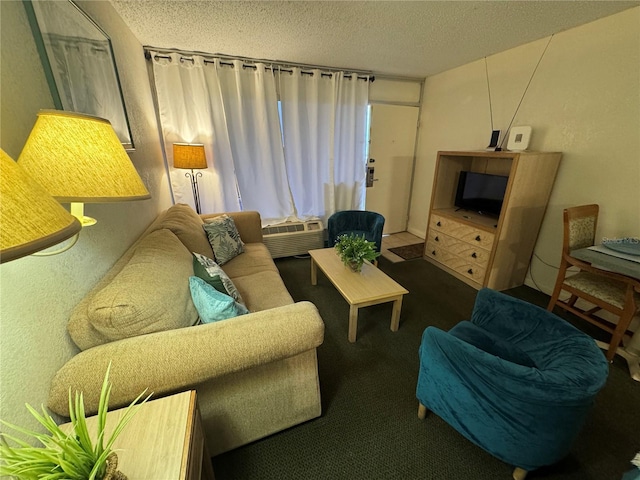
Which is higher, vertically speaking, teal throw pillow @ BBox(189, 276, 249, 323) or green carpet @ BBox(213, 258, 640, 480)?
teal throw pillow @ BBox(189, 276, 249, 323)

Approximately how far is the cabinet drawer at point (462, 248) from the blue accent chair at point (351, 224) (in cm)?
70

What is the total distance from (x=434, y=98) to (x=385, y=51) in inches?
51.5

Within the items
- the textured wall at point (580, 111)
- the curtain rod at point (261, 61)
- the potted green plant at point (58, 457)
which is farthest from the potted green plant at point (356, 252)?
the curtain rod at point (261, 61)

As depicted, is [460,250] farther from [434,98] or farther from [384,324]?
[434,98]

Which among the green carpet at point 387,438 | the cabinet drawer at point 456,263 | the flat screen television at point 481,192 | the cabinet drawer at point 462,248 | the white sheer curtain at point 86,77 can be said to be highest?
the white sheer curtain at point 86,77

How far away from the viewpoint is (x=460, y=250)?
2.72m

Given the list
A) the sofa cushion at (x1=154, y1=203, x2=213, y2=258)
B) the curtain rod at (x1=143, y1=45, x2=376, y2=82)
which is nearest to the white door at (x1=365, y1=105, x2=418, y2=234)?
the curtain rod at (x1=143, y1=45, x2=376, y2=82)

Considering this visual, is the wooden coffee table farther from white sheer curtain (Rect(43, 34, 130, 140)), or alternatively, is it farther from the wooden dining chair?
white sheer curtain (Rect(43, 34, 130, 140))

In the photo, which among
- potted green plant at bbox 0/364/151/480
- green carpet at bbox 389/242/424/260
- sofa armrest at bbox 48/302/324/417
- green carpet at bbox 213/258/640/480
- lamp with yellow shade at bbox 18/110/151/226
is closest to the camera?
potted green plant at bbox 0/364/151/480

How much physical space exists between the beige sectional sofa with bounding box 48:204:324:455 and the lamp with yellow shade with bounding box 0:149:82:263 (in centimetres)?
64

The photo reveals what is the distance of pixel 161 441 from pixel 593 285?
2634 mm

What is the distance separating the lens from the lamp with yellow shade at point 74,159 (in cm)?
66

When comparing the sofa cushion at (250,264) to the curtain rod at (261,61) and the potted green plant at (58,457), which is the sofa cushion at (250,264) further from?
the curtain rod at (261,61)

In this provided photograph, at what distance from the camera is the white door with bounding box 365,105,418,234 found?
3594mm
